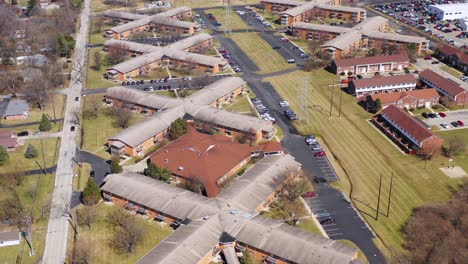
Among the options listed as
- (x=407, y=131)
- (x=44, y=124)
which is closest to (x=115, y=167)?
(x=44, y=124)

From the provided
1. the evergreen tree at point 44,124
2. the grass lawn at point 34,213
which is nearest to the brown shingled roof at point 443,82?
the grass lawn at point 34,213

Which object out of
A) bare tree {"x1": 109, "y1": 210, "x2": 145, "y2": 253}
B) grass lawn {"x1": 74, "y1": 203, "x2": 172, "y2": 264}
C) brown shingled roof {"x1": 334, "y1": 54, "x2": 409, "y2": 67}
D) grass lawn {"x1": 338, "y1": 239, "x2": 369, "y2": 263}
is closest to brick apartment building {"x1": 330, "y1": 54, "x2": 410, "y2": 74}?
brown shingled roof {"x1": 334, "y1": 54, "x2": 409, "y2": 67}

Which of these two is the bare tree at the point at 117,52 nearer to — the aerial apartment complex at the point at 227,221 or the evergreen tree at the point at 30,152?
the evergreen tree at the point at 30,152

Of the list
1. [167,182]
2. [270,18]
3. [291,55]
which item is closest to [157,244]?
[167,182]

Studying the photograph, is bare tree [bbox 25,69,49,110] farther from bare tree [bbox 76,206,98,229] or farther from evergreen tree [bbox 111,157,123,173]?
bare tree [bbox 76,206,98,229]

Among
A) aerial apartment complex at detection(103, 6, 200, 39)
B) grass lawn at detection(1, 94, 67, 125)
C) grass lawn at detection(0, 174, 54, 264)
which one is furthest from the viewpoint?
aerial apartment complex at detection(103, 6, 200, 39)

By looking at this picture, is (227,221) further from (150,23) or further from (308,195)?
(150,23)

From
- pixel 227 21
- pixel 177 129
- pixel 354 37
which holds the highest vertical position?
pixel 227 21

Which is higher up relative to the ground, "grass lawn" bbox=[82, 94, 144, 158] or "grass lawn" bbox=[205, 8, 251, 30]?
"grass lawn" bbox=[205, 8, 251, 30]
